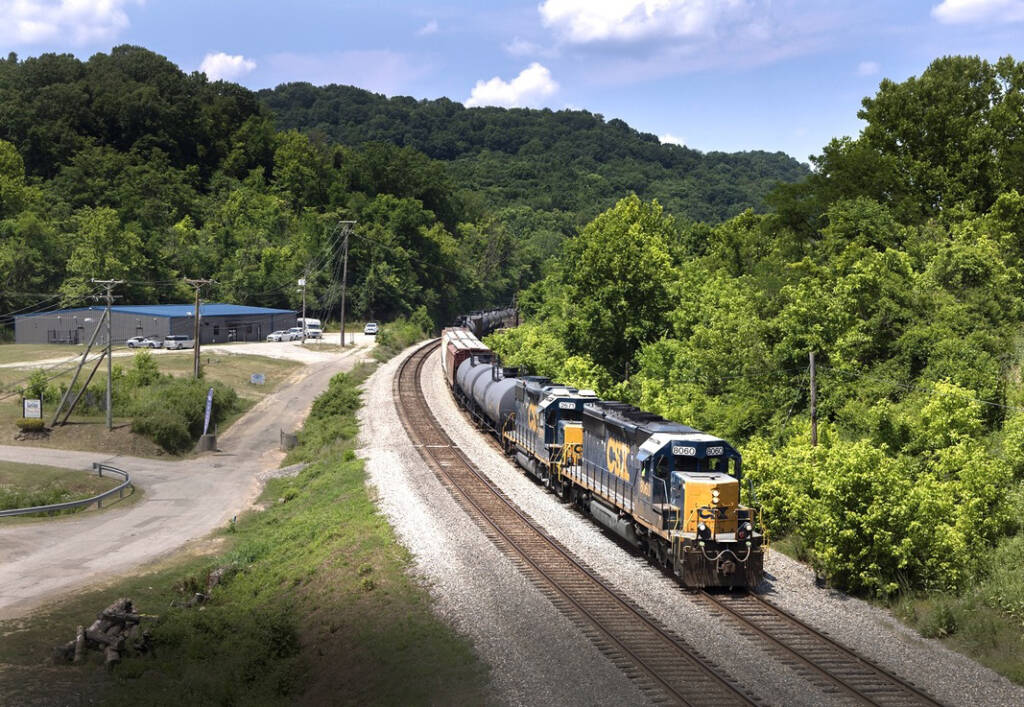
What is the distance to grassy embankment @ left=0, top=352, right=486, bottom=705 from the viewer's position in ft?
A: 65.7

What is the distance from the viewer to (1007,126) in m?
52.1

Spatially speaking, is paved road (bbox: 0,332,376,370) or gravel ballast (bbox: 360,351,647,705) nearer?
gravel ballast (bbox: 360,351,647,705)

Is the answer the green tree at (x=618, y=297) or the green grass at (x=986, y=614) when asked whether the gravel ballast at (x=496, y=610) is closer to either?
the green grass at (x=986, y=614)

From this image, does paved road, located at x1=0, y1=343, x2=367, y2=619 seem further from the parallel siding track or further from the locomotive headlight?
the locomotive headlight

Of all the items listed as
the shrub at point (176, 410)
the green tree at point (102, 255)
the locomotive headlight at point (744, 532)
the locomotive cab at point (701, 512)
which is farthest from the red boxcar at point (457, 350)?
the green tree at point (102, 255)

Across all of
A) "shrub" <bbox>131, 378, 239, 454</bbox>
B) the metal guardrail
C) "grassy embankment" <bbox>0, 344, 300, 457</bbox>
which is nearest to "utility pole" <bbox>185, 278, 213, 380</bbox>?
"shrub" <bbox>131, 378, 239, 454</bbox>

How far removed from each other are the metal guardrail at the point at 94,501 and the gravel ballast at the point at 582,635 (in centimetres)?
1785

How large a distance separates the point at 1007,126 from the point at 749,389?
84.6 ft

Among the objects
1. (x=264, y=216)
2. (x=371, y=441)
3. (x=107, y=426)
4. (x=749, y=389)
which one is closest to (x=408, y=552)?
(x=749, y=389)

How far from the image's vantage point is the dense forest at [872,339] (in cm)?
2377

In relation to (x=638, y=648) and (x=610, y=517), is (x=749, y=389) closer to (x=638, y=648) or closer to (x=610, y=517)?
(x=610, y=517)

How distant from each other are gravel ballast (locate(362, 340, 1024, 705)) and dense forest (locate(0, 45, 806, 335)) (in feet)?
270

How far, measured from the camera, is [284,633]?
76.9ft

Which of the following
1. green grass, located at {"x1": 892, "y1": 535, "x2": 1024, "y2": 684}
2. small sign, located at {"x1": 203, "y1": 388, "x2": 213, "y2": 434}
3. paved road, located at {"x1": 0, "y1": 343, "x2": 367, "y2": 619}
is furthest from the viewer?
small sign, located at {"x1": 203, "y1": 388, "x2": 213, "y2": 434}
